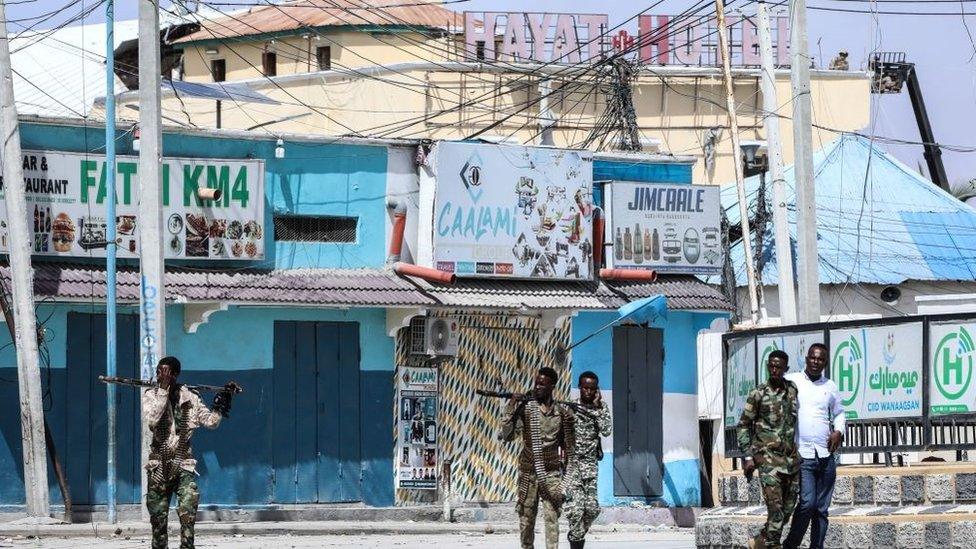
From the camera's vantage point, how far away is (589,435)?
53.8 ft

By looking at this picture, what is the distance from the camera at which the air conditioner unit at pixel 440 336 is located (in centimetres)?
2512

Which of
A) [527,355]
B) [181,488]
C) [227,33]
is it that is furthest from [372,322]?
[227,33]

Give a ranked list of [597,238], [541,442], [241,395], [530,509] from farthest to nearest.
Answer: [597,238] → [241,395] → [530,509] → [541,442]

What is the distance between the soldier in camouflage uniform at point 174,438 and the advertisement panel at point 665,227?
12.5 metres

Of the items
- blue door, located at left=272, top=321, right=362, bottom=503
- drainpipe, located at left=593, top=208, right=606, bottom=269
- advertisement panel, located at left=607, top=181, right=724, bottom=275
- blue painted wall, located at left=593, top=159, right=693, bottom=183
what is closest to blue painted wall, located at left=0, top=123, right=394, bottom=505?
blue door, located at left=272, top=321, right=362, bottom=503

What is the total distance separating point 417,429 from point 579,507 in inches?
365

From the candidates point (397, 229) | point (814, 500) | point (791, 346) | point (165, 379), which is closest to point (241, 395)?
point (397, 229)

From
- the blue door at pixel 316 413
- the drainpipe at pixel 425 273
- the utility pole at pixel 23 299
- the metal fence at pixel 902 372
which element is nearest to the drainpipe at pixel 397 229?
the drainpipe at pixel 425 273

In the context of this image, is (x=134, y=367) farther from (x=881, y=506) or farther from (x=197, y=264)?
(x=881, y=506)

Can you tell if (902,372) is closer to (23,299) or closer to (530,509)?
(530,509)

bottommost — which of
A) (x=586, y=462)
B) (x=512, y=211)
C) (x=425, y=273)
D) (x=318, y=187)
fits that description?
(x=586, y=462)

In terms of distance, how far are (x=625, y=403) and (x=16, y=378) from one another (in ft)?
28.9

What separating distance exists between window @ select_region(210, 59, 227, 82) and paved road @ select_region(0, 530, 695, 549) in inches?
1347

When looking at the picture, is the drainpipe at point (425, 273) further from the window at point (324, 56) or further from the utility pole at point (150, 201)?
the window at point (324, 56)
